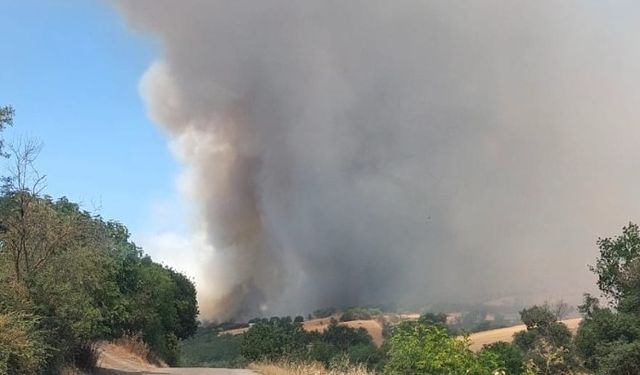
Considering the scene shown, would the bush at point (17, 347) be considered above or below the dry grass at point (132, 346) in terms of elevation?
below

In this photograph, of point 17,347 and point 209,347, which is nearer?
point 17,347

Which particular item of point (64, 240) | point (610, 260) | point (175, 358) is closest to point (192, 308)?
point (175, 358)

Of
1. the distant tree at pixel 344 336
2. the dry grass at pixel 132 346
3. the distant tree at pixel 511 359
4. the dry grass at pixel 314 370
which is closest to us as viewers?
the dry grass at pixel 314 370

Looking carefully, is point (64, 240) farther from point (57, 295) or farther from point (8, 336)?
point (8, 336)

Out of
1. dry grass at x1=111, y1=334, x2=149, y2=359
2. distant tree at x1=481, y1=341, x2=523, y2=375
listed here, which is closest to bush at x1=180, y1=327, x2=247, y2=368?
distant tree at x1=481, y1=341, x2=523, y2=375

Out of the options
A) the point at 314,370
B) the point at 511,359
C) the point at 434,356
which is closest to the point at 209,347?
the point at 511,359

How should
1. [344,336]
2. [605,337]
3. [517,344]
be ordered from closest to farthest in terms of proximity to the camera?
[605,337] < [517,344] < [344,336]

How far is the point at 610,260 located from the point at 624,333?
53.2ft

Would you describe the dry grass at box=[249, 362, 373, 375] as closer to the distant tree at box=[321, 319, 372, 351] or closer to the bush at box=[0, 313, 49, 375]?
the bush at box=[0, 313, 49, 375]

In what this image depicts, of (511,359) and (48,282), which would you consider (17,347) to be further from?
(511,359)

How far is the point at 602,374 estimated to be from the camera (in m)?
40.2

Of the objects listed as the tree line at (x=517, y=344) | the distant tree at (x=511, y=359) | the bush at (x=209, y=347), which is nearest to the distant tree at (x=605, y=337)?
the tree line at (x=517, y=344)

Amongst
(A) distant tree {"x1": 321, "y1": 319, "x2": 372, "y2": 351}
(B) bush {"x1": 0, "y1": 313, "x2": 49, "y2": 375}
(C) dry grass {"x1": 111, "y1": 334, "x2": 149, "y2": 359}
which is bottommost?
(B) bush {"x1": 0, "y1": 313, "x2": 49, "y2": 375}

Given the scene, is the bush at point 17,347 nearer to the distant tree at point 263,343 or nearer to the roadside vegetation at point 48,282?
the roadside vegetation at point 48,282
